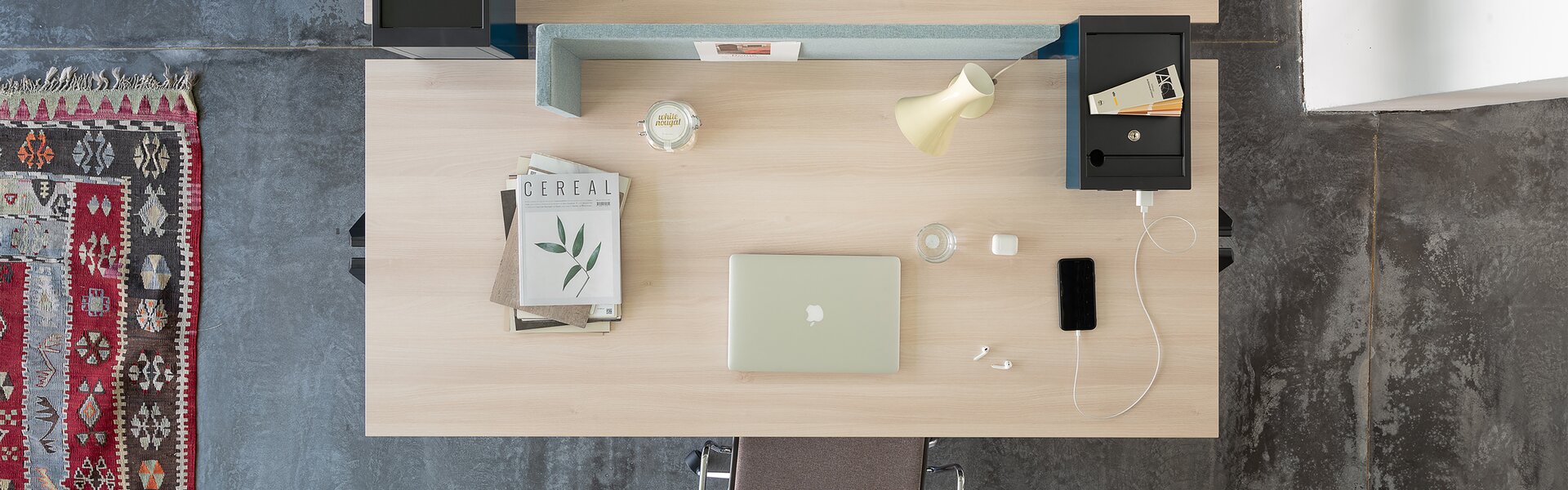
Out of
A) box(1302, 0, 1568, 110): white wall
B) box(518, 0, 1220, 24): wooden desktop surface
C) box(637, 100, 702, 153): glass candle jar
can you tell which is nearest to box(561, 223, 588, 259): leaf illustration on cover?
box(637, 100, 702, 153): glass candle jar

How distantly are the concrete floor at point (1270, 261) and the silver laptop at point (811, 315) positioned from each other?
3.02 ft

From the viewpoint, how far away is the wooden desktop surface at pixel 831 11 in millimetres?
1388

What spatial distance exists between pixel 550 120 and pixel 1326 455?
2.30 m

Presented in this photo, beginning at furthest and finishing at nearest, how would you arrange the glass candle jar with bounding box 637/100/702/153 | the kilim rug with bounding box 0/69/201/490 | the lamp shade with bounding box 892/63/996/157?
the kilim rug with bounding box 0/69/201/490 → the glass candle jar with bounding box 637/100/702/153 → the lamp shade with bounding box 892/63/996/157

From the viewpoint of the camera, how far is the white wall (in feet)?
4.54

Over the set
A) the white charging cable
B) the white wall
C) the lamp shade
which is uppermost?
the white wall

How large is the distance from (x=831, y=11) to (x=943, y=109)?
38 cm

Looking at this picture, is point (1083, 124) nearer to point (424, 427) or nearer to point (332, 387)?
point (424, 427)

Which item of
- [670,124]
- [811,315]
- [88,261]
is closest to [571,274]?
[670,124]

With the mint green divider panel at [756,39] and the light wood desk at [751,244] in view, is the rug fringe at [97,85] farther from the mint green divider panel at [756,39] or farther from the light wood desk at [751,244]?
the mint green divider panel at [756,39]

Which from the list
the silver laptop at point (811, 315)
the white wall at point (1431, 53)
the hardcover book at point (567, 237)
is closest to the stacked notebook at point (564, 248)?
the hardcover book at point (567, 237)

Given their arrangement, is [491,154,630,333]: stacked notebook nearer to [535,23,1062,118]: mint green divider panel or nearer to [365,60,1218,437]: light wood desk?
[365,60,1218,437]: light wood desk

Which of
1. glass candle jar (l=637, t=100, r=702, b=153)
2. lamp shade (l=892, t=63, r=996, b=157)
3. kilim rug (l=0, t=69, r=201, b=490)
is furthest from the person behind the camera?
kilim rug (l=0, t=69, r=201, b=490)

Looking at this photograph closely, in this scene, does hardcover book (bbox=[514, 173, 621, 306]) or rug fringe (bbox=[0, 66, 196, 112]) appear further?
rug fringe (bbox=[0, 66, 196, 112])
